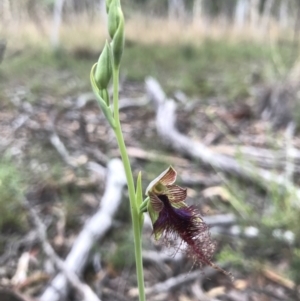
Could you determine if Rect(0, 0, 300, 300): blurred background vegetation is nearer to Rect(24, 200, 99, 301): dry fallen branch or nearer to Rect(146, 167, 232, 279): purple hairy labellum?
Rect(24, 200, 99, 301): dry fallen branch

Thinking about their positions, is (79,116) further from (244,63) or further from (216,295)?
(244,63)

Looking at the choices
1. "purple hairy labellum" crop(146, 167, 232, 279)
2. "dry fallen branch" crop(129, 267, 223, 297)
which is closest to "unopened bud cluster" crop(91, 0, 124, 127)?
"purple hairy labellum" crop(146, 167, 232, 279)

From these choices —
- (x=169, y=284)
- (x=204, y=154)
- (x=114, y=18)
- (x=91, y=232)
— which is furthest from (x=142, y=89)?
(x=114, y=18)

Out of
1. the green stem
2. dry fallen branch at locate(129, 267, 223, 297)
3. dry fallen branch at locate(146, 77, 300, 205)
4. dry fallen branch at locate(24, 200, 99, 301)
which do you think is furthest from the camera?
dry fallen branch at locate(146, 77, 300, 205)

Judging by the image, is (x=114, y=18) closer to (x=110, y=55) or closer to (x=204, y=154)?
(x=110, y=55)

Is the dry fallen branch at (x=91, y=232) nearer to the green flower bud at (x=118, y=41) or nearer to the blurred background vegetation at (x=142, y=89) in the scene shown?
the blurred background vegetation at (x=142, y=89)

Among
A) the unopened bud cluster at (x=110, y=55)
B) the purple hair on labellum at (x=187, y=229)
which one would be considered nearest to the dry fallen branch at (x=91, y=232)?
the purple hair on labellum at (x=187, y=229)

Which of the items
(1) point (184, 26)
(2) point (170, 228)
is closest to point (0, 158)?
(2) point (170, 228)
